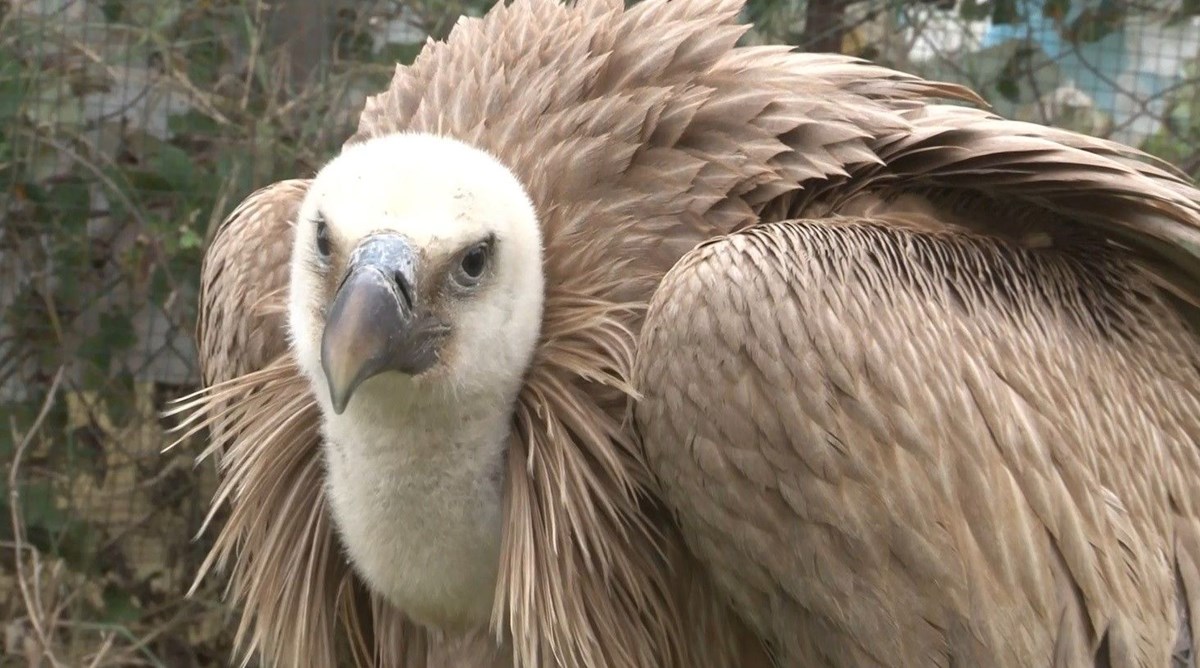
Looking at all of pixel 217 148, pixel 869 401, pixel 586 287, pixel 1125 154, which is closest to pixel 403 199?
pixel 586 287

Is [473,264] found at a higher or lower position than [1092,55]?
higher

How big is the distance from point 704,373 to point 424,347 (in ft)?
1.22

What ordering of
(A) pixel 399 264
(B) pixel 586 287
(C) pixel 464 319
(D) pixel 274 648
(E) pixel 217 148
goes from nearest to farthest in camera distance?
(A) pixel 399 264
(C) pixel 464 319
(B) pixel 586 287
(D) pixel 274 648
(E) pixel 217 148

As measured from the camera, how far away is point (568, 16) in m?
2.61

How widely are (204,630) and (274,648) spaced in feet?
6.09

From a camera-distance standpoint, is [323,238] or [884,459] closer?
[884,459]

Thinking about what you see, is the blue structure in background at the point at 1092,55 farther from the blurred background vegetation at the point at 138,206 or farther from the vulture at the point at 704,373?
the vulture at the point at 704,373

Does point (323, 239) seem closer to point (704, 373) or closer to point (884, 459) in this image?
point (704, 373)

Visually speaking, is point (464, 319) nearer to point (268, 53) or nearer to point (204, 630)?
point (268, 53)

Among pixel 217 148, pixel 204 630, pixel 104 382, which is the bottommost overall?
pixel 204 630

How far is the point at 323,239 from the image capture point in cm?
218

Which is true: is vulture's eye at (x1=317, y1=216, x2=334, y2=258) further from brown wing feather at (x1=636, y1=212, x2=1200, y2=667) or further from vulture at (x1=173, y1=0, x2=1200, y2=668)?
brown wing feather at (x1=636, y1=212, x2=1200, y2=667)

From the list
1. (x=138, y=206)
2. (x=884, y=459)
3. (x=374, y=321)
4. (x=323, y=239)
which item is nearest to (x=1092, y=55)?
(x=138, y=206)

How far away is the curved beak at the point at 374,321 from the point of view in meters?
1.94
